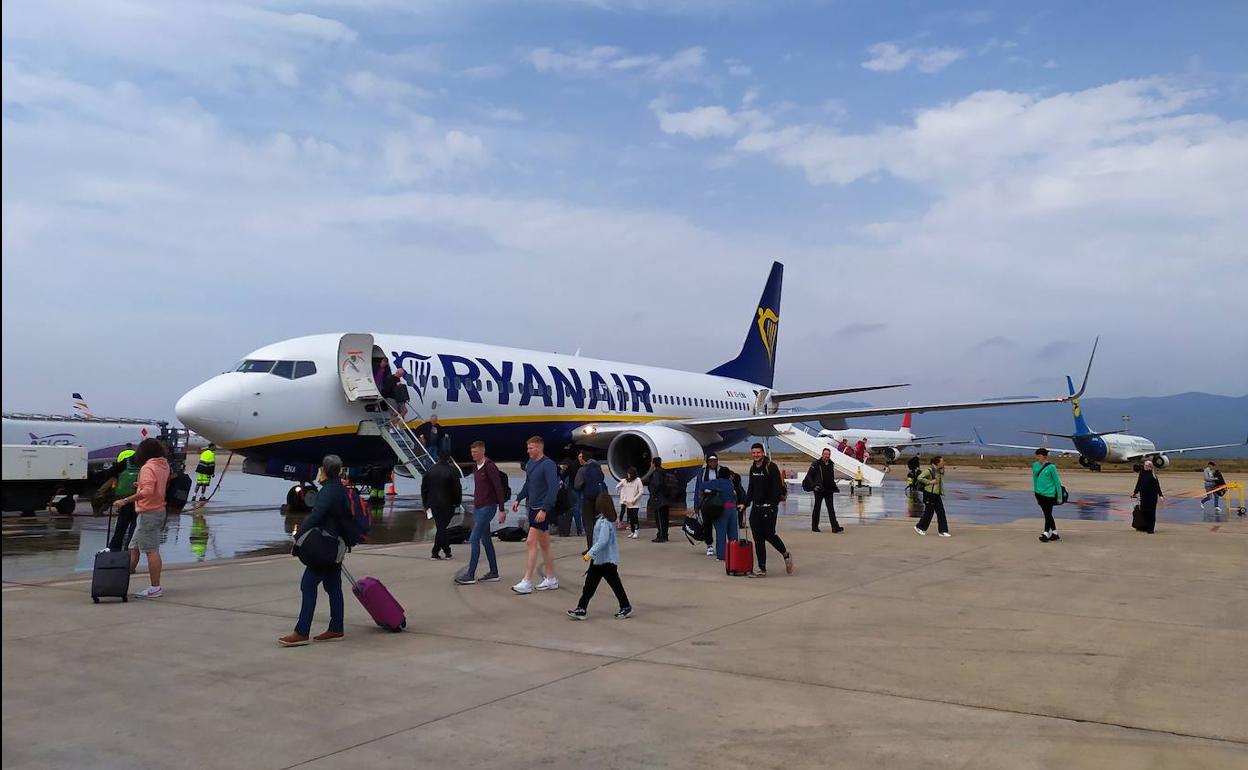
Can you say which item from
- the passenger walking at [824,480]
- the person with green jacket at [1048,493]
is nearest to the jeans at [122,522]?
the passenger walking at [824,480]

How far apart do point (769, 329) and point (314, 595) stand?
29513 millimetres

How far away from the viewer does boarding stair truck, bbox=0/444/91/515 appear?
54.1ft

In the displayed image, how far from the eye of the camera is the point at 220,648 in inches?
272

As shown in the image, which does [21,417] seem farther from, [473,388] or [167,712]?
[167,712]

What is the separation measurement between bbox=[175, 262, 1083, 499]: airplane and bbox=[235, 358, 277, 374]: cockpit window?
0.02 metres

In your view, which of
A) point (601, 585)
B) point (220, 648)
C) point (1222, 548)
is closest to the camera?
point (220, 648)

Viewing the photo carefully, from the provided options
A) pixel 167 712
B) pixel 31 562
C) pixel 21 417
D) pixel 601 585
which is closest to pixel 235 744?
pixel 167 712

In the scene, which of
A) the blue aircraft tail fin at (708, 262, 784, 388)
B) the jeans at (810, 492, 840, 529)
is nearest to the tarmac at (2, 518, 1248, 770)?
the jeans at (810, 492, 840, 529)

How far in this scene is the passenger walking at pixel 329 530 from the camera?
720 centimetres

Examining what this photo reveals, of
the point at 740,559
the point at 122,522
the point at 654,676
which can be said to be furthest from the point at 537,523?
the point at 122,522

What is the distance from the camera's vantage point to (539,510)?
9.46 m

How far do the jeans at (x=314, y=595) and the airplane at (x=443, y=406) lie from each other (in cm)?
959

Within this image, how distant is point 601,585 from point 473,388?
9967 millimetres

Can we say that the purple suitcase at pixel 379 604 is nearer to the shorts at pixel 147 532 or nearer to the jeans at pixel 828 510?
the shorts at pixel 147 532
